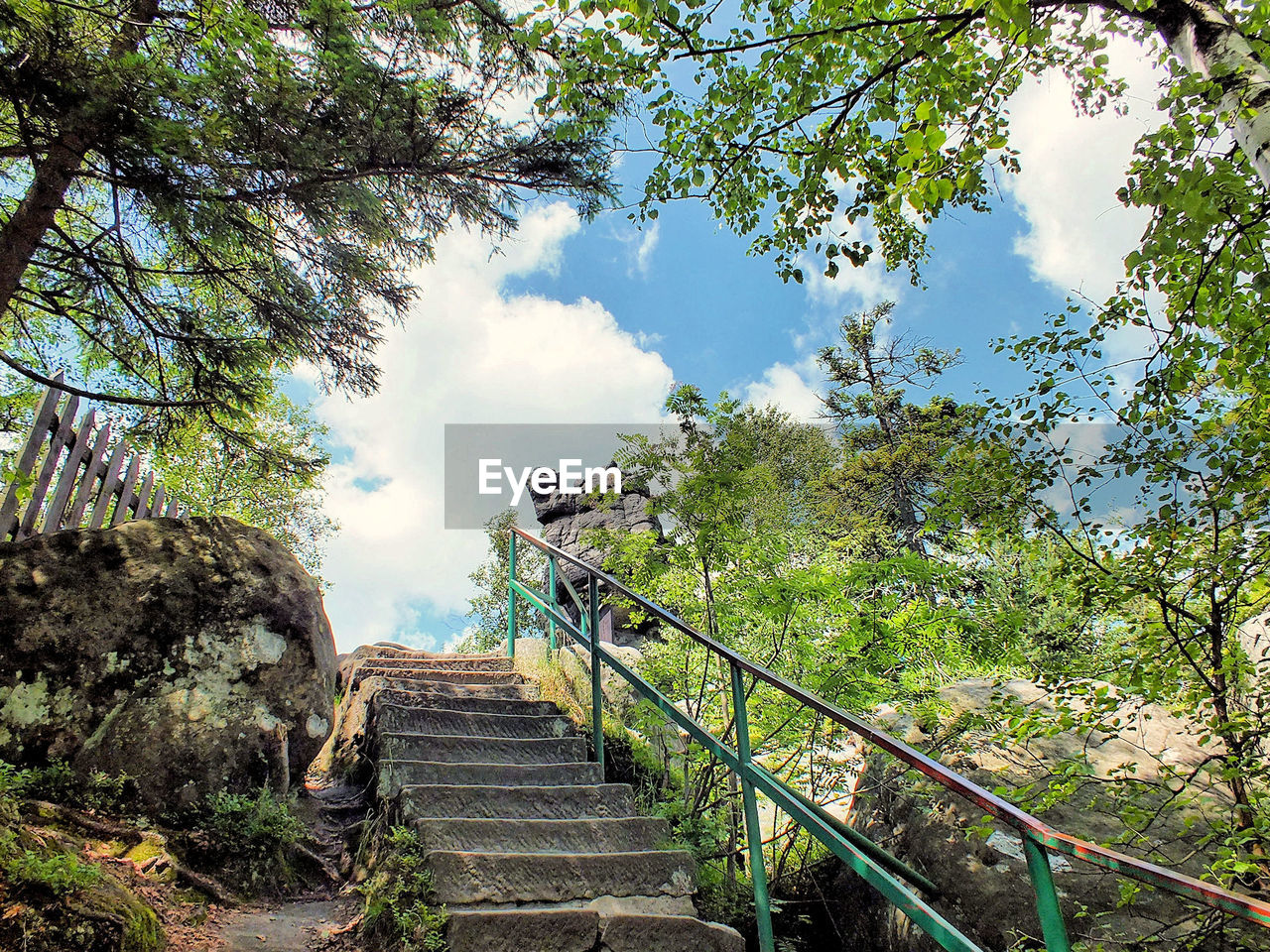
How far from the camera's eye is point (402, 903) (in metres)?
2.74

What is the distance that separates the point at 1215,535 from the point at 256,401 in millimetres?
6570

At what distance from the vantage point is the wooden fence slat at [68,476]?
425 cm

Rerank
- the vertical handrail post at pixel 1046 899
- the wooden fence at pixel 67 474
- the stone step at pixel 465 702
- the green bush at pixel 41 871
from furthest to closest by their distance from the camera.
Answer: the stone step at pixel 465 702
the wooden fence at pixel 67 474
the green bush at pixel 41 871
the vertical handrail post at pixel 1046 899

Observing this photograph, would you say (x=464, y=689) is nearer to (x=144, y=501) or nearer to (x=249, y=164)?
(x=144, y=501)

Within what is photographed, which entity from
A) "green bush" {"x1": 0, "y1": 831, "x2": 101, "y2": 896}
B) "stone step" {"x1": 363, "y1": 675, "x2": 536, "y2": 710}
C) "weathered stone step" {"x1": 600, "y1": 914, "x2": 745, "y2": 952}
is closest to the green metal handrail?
"weathered stone step" {"x1": 600, "y1": 914, "x2": 745, "y2": 952}

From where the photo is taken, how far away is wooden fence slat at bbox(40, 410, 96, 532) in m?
4.25

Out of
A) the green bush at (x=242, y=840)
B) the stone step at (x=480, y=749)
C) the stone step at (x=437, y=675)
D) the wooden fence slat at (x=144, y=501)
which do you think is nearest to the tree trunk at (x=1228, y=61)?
the stone step at (x=480, y=749)

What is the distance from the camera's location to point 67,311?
5.68m

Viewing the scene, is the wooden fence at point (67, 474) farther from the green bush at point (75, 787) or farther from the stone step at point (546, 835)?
the stone step at point (546, 835)

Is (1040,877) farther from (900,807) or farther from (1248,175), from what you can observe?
(1248,175)

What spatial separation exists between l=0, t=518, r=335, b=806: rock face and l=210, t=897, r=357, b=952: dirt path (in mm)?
779

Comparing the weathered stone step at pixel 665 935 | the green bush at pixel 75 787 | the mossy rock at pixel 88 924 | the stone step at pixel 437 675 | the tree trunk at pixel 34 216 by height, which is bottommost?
the weathered stone step at pixel 665 935

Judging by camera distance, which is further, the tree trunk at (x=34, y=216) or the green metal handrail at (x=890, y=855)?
the tree trunk at (x=34, y=216)

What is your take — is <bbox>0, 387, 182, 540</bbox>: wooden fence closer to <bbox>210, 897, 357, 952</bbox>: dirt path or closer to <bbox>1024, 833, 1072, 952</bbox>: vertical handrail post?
<bbox>210, 897, 357, 952</bbox>: dirt path
